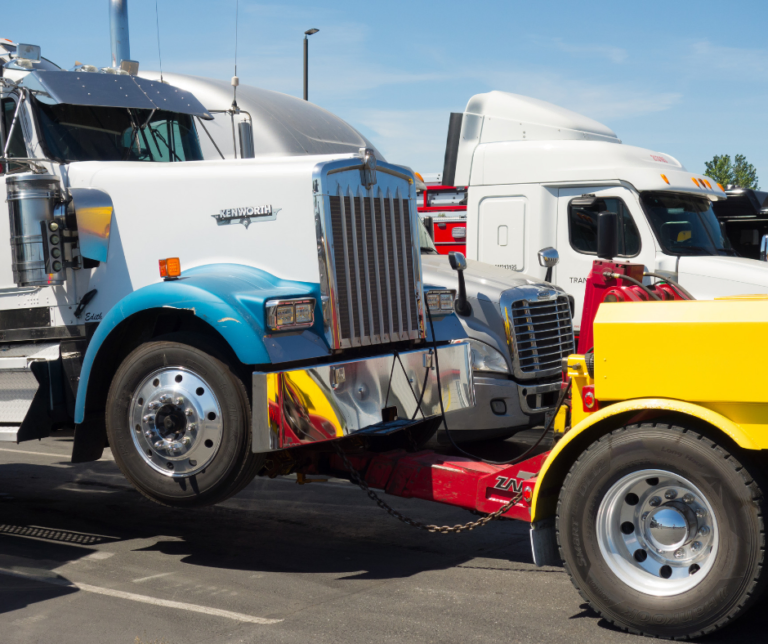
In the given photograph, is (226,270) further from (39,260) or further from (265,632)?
(265,632)

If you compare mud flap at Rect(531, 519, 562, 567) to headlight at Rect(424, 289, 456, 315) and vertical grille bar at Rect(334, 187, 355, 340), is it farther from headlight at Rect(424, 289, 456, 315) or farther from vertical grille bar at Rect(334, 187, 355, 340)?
headlight at Rect(424, 289, 456, 315)

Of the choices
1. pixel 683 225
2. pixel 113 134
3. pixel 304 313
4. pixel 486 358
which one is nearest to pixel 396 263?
pixel 304 313

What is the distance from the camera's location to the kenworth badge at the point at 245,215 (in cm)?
509

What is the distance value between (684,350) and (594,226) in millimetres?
6374

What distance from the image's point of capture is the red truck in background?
38.4 feet

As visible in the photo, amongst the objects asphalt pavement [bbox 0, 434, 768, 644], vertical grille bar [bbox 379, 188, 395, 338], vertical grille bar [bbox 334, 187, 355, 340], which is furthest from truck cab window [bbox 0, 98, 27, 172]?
asphalt pavement [bbox 0, 434, 768, 644]

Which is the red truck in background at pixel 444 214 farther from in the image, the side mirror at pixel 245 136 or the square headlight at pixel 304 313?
the square headlight at pixel 304 313

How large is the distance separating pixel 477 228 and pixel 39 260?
6.39m

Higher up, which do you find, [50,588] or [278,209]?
[278,209]

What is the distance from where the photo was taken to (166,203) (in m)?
5.34

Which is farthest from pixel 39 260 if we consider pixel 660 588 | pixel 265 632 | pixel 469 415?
pixel 660 588

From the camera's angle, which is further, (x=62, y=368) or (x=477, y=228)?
(x=477, y=228)

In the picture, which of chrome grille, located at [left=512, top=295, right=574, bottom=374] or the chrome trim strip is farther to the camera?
chrome grille, located at [left=512, top=295, right=574, bottom=374]

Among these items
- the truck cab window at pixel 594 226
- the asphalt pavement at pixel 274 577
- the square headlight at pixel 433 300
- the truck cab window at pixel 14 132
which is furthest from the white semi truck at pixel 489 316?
the truck cab window at pixel 594 226
